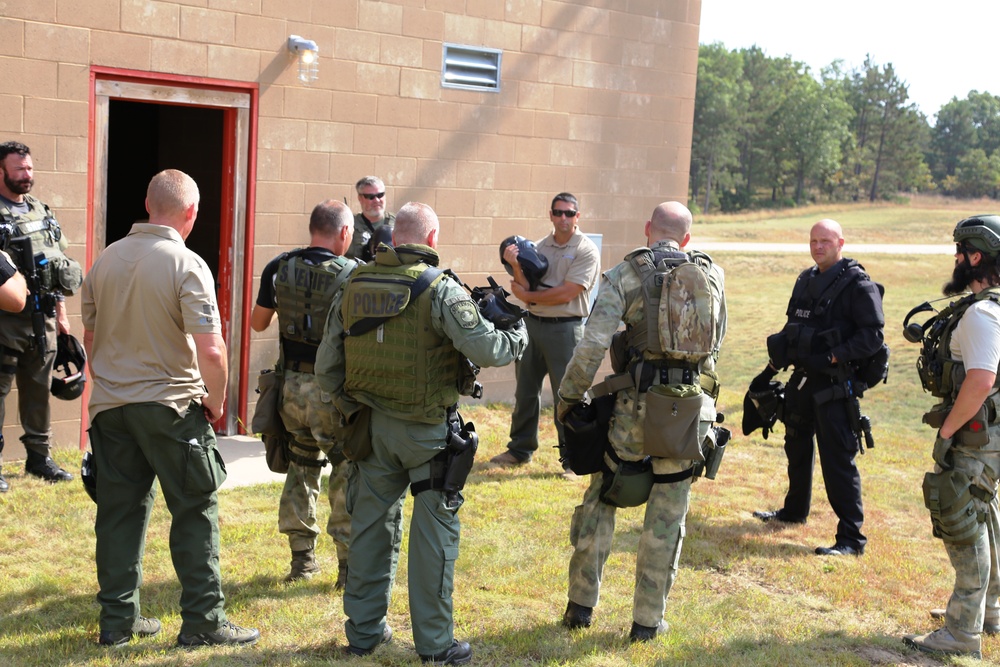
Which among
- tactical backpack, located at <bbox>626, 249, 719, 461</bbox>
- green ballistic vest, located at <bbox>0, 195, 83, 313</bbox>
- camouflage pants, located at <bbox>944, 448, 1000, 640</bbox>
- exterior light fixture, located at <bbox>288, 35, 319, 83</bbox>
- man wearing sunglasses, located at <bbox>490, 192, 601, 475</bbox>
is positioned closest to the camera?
tactical backpack, located at <bbox>626, 249, 719, 461</bbox>

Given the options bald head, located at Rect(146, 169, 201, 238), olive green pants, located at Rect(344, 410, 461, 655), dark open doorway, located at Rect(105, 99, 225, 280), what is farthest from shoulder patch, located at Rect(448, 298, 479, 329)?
dark open doorway, located at Rect(105, 99, 225, 280)

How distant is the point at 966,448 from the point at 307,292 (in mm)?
3255

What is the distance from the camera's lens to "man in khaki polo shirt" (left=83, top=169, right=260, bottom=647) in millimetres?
4125

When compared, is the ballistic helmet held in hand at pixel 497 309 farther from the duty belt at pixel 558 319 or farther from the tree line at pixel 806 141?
the tree line at pixel 806 141

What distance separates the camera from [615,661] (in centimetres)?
451

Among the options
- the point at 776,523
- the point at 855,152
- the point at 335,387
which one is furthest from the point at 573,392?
the point at 855,152

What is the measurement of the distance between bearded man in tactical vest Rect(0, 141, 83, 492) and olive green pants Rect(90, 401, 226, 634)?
97.0 inches

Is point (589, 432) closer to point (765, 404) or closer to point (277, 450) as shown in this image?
point (277, 450)

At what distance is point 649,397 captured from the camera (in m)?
4.54

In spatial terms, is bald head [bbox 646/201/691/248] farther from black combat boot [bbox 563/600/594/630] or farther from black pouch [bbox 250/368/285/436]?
black pouch [bbox 250/368/285/436]

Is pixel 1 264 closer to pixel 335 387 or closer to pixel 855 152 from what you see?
pixel 335 387

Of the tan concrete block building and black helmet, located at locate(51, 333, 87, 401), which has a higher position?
the tan concrete block building

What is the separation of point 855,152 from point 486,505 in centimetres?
8118

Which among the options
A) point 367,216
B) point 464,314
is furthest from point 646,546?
point 367,216
